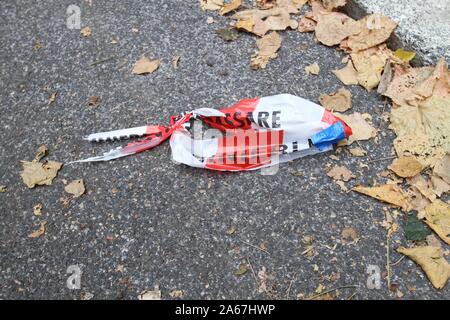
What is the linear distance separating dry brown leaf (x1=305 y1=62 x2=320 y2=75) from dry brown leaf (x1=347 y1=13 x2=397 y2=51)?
0.87ft

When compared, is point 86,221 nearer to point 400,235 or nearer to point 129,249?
point 129,249

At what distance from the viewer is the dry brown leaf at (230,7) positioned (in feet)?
11.4

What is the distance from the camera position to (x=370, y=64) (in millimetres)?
3033

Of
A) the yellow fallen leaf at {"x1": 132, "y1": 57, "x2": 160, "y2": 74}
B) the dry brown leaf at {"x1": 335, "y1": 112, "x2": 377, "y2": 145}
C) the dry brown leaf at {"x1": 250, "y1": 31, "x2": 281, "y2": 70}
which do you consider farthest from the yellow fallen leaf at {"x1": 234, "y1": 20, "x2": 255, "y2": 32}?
the dry brown leaf at {"x1": 335, "y1": 112, "x2": 377, "y2": 145}

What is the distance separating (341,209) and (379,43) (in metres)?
1.23

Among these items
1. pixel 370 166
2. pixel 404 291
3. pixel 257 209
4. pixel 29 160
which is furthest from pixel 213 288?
pixel 29 160

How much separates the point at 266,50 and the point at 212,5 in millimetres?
627

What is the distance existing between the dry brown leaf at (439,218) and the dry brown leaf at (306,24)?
1486 mm

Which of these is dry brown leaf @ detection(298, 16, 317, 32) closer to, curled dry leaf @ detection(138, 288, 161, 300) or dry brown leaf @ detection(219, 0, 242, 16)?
dry brown leaf @ detection(219, 0, 242, 16)

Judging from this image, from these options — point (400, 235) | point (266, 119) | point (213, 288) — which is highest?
point (266, 119)

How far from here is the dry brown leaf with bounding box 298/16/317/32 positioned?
10.9ft

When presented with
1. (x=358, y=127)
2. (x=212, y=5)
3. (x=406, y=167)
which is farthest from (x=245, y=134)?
(x=212, y=5)

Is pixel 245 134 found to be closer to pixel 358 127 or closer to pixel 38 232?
pixel 358 127

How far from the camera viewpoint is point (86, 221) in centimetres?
254
